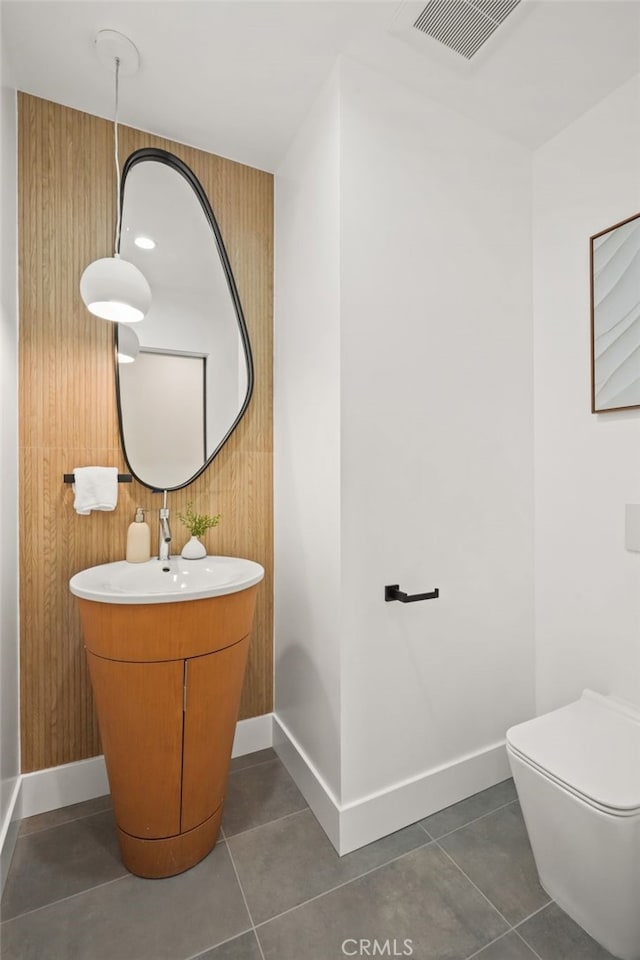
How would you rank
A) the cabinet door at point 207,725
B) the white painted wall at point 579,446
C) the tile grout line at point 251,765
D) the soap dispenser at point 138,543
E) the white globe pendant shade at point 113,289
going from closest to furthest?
the cabinet door at point 207,725 < the white globe pendant shade at point 113,289 < the white painted wall at point 579,446 < the soap dispenser at point 138,543 < the tile grout line at point 251,765

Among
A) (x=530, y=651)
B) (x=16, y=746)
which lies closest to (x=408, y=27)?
(x=530, y=651)

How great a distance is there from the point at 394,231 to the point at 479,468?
871 mm

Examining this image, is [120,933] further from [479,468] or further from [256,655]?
[479,468]

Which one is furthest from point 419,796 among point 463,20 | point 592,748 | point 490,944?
point 463,20

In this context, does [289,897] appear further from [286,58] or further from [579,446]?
[286,58]

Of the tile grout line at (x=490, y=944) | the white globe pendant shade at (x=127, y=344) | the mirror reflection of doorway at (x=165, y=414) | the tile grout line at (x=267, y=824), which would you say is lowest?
the tile grout line at (x=490, y=944)

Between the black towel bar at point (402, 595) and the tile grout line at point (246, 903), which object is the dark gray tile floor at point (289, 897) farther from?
the black towel bar at point (402, 595)

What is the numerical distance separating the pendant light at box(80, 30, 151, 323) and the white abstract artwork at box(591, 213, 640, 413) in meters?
1.54

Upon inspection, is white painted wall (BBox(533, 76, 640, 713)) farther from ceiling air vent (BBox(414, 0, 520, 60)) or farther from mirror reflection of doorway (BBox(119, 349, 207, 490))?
mirror reflection of doorway (BBox(119, 349, 207, 490))

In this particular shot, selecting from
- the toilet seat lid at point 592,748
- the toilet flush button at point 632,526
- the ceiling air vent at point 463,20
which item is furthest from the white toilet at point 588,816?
the ceiling air vent at point 463,20

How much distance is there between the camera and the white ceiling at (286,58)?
1.31 m

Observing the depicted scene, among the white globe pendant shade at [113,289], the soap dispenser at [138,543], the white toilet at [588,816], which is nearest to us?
the white toilet at [588,816]

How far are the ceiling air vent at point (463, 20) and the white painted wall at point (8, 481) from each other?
126cm

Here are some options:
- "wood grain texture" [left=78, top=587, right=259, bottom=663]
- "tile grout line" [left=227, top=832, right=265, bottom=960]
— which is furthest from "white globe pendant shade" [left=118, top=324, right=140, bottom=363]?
"tile grout line" [left=227, top=832, right=265, bottom=960]
